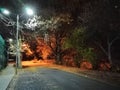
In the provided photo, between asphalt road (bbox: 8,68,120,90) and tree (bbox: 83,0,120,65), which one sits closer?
asphalt road (bbox: 8,68,120,90)

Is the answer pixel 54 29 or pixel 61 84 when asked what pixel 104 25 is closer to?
pixel 61 84

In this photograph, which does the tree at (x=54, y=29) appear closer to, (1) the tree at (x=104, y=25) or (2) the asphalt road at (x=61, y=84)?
(1) the tree at (x=104, y=25)

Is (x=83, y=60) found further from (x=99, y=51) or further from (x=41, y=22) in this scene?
(x=41, y=22)

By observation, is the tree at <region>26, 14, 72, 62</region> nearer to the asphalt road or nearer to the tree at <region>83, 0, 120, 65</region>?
the tree at <region>83, 0, 120, 65</region>

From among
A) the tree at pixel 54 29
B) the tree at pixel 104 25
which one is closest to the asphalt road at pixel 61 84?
the tree at pixel 104 25

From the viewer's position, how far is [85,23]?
3381cm

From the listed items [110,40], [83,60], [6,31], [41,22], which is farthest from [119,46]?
[6,31]

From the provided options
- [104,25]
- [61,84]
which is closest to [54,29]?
[104,25]

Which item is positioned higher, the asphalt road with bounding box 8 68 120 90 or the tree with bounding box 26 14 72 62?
the tree with bounding box 26 14 72 62

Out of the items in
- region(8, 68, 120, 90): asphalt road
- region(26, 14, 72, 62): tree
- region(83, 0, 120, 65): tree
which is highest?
region(26, 14, 72, 62): tree

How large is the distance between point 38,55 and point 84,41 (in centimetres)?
4762

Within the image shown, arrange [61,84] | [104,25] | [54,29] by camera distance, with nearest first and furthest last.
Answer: [61,84] → [104,25] → [54,29]

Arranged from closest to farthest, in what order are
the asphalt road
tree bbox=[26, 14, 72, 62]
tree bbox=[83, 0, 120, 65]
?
the asphalt road → tree bbox=[83, 0, 120, 65] → tree bbox=[26, 14, 72, 62]

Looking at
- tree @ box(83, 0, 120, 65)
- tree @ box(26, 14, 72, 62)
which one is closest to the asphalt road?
tree @ box(83, 0, 120, 65)
